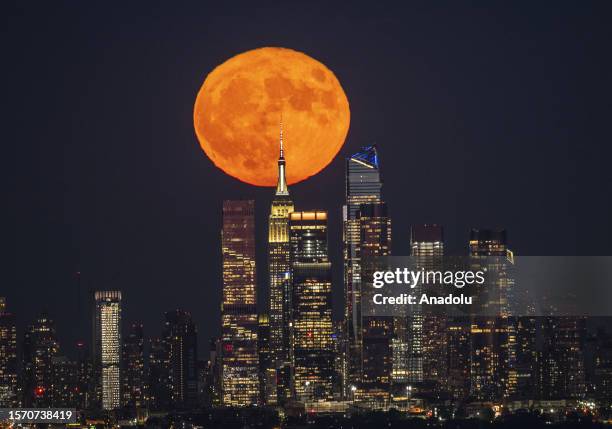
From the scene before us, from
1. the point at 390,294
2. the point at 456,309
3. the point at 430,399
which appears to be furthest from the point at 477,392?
the point at 390,294

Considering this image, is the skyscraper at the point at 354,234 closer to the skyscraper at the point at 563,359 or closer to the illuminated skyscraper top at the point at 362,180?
the illuminated skyscraper top at the point at 362,180

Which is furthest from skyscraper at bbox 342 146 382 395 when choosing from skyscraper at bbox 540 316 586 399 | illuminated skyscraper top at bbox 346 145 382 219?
skyscraper at bbox 540 316 586 399

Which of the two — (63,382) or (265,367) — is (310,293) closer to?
Result: (265,367)

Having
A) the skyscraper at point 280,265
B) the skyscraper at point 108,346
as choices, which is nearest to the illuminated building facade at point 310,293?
the skyscraper at point 280,265

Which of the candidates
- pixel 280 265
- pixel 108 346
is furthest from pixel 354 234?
pixel 108 346

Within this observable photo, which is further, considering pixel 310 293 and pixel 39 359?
pixel 39 359

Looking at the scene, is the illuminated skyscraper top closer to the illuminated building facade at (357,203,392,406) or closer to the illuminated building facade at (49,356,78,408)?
the illuminated building facade at (357,203,392,406)
